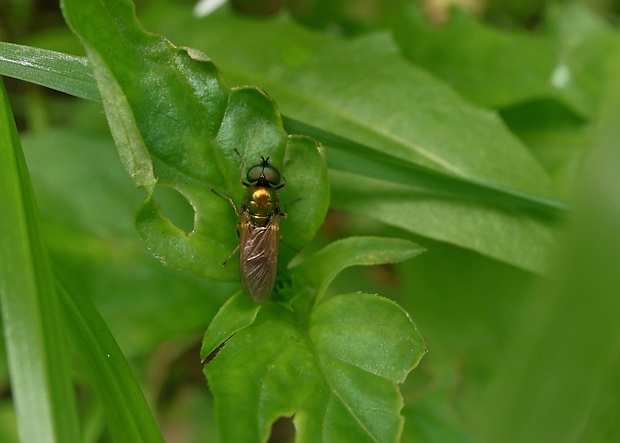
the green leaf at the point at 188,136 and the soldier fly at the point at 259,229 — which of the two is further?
the soldier fly at the point at 259,229

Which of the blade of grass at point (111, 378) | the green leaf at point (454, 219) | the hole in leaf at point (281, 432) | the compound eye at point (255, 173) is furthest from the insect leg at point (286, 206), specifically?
the hole in leaf at point (281, 432)

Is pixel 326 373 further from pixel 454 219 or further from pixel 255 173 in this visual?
pixel 454 219

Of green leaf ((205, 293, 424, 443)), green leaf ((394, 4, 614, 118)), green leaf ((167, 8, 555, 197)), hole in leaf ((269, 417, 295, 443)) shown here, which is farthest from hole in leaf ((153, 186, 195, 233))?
green leaf ((394, 4, 614, 118))

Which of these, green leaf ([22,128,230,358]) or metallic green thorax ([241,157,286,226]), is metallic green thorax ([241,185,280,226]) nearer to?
metallic green thorax ([241,157,286,226])

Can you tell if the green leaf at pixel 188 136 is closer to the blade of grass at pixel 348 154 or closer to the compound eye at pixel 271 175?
the compound eye at pixel 271 175

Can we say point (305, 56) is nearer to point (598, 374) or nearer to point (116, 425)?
point (116, 425)
